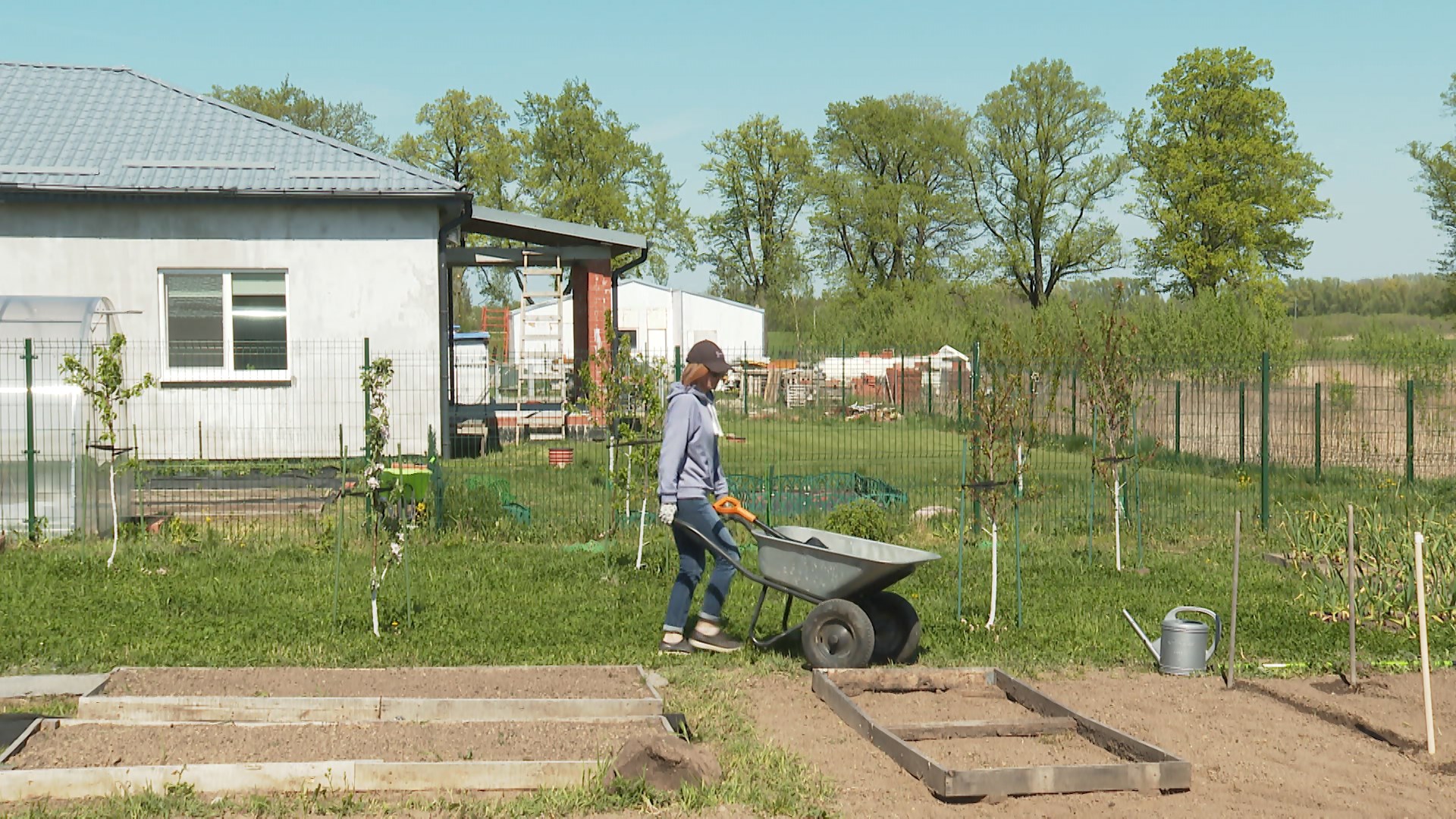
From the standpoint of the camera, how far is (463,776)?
5.32 metres

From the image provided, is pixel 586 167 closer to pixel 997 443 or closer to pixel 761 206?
pixel 761 206

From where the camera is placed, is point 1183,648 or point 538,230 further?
point 538,230

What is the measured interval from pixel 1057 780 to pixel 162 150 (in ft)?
52.1

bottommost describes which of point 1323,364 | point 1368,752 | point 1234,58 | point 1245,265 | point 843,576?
point 1368,752

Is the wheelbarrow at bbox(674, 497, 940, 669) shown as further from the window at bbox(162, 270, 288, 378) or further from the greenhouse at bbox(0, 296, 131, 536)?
the window at bbox(162, 270, 288, 378)

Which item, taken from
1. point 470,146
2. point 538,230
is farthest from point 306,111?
point 538,230

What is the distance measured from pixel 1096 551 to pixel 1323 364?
6.73 metres

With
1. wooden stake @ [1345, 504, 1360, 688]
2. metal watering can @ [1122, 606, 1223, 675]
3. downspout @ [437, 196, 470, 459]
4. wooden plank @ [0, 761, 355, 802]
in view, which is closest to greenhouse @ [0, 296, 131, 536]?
downspout @ [437, 196, 470, 459]

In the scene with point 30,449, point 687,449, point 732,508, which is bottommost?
point 732,508

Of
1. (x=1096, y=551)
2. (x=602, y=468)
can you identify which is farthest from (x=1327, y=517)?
(x=602, y=468)

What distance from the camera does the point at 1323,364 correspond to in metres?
16.8

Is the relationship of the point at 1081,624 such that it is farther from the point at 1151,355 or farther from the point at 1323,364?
the point at 1323,364

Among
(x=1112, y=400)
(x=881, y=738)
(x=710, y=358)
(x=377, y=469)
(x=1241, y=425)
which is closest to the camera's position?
(x=881, y=738)

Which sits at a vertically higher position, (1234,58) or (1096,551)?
(1234,58)
